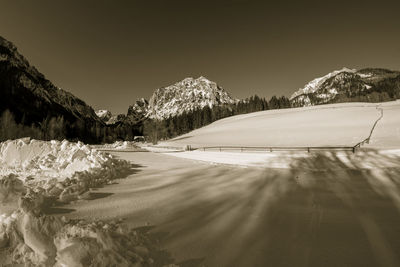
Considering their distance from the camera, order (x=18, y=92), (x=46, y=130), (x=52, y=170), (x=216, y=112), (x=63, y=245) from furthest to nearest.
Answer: (x=18, y=92)
(x=216, y=112)
(x=46, y=130)
(x=52, y=170)
(x=63, y=245)

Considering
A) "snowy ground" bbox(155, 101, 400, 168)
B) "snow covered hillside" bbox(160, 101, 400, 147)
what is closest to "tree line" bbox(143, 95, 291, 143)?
"snow covered hillside" bbox(160, 101, 400, 147)

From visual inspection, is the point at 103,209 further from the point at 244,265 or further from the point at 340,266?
the point at 340,266

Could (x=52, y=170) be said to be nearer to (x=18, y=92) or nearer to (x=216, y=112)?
(x=216, y=112)

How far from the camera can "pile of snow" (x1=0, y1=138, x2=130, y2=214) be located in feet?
19.0

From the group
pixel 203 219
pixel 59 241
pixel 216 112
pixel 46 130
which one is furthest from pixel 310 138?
pixel 216 112

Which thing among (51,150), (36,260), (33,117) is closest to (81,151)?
(51,150)

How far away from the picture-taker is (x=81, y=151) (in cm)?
1071

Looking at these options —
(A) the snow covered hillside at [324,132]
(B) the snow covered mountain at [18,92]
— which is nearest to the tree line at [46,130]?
(B) the snow covered mountain at [18,92]

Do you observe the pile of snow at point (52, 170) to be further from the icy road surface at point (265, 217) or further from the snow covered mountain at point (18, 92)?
the snow covered mountain at point (18, 92)

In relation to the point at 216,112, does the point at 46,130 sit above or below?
below

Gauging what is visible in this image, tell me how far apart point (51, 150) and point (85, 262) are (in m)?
13.9

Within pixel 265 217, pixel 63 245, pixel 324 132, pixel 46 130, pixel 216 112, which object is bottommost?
pixel 265 217

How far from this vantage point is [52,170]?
9.77 metres

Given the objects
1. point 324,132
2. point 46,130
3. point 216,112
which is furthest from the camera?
point 216,112
